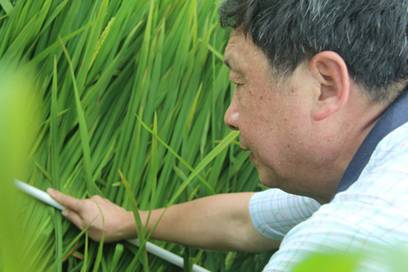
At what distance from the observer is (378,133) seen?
0.87 m

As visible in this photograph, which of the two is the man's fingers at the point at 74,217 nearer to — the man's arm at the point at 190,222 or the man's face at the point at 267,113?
the man's arm at the point at 190,222

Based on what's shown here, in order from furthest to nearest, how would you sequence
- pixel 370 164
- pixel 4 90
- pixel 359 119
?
1. pixel 359 119
2. pixel 370 164
3. pixel 4 90

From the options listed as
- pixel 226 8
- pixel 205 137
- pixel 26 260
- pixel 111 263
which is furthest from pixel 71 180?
pixel 26 260

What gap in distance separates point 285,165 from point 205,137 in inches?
23.3

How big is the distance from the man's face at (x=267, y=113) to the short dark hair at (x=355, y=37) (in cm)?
3

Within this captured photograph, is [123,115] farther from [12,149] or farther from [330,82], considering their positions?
[12,149]

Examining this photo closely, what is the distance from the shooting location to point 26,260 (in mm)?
134

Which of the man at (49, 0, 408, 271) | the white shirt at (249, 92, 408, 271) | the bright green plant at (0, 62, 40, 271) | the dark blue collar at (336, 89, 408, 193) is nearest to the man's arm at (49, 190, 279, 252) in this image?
the man at (49, 0, 408, 271)

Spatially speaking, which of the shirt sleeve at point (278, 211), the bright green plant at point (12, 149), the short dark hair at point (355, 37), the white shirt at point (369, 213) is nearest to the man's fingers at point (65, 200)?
the shirt sleeve at point (278, 211)

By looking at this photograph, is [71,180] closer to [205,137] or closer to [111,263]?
[111,263]

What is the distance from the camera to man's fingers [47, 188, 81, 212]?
144 centimetres

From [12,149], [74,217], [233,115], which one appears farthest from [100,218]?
[12,149]

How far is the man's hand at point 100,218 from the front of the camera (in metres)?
1.41

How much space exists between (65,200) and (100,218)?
8 centimetres
